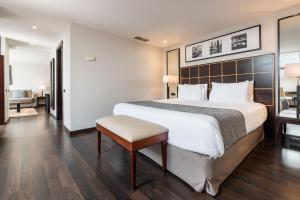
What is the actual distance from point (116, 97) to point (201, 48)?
8.59 ft


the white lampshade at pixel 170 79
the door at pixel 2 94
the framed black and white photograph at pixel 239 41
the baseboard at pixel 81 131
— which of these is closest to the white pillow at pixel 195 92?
the white lampshade at pixel 170 79

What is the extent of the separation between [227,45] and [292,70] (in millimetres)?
1341

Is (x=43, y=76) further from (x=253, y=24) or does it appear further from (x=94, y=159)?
(x=253, y=24)

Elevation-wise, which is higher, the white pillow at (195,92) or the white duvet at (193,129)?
the white pillow at (195,92)

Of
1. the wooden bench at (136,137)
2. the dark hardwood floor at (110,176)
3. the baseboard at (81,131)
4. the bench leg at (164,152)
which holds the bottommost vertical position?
the dark hardwood floor at (110,176)

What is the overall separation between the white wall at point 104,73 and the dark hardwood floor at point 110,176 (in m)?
1.15

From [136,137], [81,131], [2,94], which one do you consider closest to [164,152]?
[136,137]

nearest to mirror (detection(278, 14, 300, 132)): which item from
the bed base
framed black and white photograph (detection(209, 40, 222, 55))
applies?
framed black and white photograph (detection(209, 40, 222, 55))

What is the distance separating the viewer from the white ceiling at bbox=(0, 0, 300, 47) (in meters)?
2.58

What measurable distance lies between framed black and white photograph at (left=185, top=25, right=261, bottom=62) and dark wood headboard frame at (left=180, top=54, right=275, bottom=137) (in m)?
0.23

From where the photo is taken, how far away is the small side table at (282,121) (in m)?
2.46

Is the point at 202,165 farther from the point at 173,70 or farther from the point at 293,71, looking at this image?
the point at 173,70

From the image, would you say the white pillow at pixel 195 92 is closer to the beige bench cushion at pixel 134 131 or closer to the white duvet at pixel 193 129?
the white duvet at pixel 193 129

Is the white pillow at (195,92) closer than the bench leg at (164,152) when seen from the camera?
No
